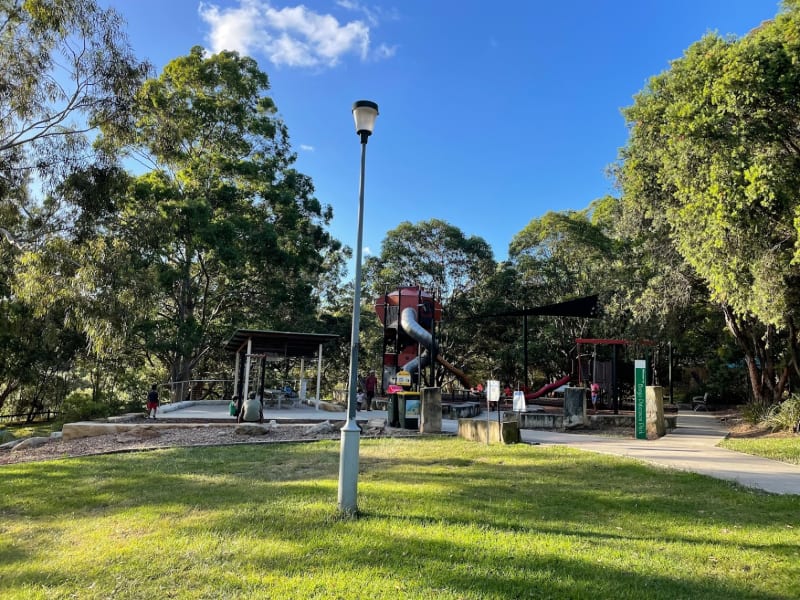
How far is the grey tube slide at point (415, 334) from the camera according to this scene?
69.7 feet

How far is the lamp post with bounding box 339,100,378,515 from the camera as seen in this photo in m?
5.29

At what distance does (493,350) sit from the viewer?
33.7 m

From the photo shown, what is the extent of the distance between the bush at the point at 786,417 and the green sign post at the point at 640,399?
11.2ft

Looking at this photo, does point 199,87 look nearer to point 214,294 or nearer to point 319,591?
point 214,294

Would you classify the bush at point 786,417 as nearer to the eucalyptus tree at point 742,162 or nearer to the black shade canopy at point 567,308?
the eucalyptus tree at point 742,162

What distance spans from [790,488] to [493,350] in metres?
27.5

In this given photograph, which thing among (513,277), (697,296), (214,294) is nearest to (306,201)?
(214,294)

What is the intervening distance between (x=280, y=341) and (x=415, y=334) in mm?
5450

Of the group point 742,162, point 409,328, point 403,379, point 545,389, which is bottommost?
point 545,389

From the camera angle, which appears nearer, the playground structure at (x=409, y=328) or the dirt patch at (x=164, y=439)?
the dirt patch at (x=164, y=439)

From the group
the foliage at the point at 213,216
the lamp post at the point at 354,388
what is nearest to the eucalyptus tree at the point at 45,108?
the foliage at the point at 213,216

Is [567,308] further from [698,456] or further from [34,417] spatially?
[34,417]

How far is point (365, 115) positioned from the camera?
611 centimetres

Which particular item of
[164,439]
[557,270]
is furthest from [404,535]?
[557,270]
